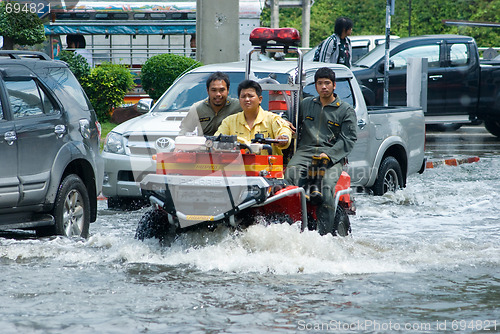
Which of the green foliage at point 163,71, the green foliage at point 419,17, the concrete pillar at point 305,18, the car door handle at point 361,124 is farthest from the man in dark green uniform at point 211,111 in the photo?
the green foliage at point 419,17

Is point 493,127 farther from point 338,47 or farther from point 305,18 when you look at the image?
point 305,18

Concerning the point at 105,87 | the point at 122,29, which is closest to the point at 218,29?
the point at 105,87

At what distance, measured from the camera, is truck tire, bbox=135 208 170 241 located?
7.55m

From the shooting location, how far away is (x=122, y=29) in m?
28.8

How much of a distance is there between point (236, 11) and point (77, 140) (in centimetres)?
971

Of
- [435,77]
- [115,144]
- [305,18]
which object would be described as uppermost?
[305,18]

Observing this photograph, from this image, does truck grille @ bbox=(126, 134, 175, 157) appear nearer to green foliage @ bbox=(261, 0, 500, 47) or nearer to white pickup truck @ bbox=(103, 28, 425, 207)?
white pickup truck @ bbox=(103, 28, 425, 207)

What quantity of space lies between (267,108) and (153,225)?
9.41 ft

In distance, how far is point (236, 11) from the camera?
688 inches

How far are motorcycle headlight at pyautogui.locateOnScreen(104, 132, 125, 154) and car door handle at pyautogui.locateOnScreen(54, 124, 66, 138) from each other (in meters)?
1.99

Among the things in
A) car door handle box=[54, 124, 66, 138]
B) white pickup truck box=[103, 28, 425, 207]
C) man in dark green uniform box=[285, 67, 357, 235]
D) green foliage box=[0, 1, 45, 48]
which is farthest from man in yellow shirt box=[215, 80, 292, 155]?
green foliage box=[0, 1, 45, 48]

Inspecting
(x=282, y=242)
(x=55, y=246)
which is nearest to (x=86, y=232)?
(x=55, y=246)

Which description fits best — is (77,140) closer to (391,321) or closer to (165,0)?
(391,321)

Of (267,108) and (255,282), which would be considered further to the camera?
(267,108)
